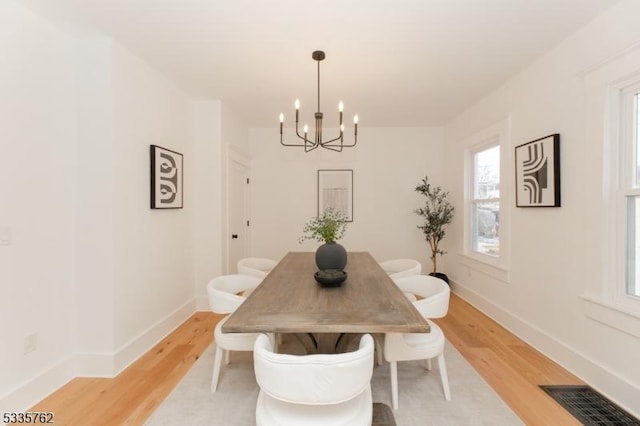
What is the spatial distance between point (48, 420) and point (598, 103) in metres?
4.08

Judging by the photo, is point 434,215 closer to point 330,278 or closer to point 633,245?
point 633,245

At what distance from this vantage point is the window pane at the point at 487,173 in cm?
370

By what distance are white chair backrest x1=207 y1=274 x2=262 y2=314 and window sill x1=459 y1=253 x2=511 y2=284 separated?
2.57 meters

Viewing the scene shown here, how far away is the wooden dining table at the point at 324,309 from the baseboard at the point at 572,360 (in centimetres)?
A: 152

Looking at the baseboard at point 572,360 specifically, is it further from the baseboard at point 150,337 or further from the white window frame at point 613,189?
the baseboard at point 150,337

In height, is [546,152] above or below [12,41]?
below

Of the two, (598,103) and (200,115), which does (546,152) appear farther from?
(200,115)

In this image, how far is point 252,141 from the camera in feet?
16.8

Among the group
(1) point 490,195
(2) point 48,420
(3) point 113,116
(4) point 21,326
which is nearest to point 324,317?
(2) point 48,420

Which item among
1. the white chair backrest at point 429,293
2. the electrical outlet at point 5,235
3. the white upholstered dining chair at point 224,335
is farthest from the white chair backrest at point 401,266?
the electrical outlet at point 5,235

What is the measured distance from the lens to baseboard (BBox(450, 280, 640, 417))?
1.96 m

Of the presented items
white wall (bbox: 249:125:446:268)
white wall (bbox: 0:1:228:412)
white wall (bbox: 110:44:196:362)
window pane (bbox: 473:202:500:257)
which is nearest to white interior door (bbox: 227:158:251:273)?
white wall (bbox: 249:125:446:268)

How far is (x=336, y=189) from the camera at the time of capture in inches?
202

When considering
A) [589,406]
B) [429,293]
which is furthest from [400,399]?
[589,406]
